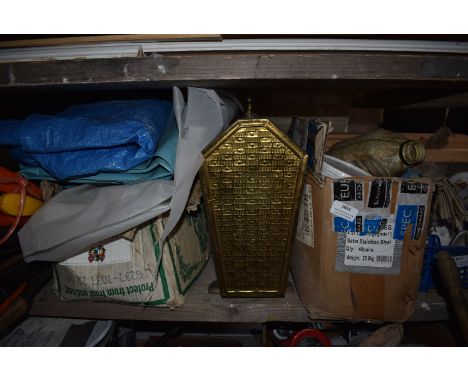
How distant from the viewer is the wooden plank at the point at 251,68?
460 mm

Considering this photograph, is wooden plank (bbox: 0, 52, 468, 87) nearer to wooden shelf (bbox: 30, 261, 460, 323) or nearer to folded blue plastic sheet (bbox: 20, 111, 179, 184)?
folded blue plastic sheet (bbox: 20, 111, 179, 184)

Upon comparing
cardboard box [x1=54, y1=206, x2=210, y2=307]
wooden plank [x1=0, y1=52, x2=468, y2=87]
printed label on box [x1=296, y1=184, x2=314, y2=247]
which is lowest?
cardboard box [x1=54, y1=206, x2=210, y2=307]

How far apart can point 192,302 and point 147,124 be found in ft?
1.45

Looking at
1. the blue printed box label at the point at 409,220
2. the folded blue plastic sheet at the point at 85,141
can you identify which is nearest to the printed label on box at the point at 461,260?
the blue printed box label at the point at 409,220

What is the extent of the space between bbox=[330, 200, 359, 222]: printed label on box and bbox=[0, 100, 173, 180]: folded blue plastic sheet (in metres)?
0.39

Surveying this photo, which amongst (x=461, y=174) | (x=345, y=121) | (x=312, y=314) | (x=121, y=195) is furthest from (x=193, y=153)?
(x=461, y=174)

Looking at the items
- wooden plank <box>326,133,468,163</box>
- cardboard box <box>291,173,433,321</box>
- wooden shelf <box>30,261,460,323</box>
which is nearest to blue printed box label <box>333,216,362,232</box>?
cardboard box <box>291,173,433,321</box>

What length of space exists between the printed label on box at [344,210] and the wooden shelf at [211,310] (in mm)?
271

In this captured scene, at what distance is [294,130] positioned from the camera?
2.36 feet

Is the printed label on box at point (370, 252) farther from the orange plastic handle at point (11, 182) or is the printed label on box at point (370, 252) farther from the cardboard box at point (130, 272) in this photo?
the orange plastic handle at point (11, 182)

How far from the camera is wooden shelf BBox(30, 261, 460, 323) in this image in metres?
0.66

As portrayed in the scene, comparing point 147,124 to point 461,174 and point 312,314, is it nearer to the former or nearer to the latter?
point 312,314

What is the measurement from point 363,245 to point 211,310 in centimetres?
40

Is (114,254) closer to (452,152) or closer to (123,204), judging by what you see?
(123,204)
